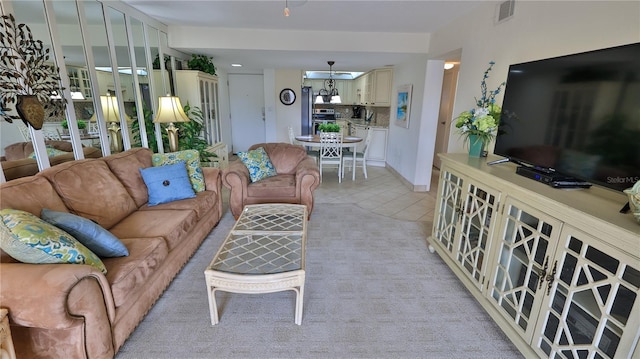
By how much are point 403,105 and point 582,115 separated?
12.6 feet

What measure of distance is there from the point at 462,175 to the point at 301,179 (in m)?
1.68

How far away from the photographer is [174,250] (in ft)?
7.04

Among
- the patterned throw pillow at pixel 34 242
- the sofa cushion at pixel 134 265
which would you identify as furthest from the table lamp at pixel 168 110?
the patterned throw pillow at pixel 34 242

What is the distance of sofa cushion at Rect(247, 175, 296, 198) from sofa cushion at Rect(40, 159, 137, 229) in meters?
1.16

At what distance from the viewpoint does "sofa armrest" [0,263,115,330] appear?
1194 millimetres

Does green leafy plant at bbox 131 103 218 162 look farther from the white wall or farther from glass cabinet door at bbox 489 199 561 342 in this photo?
glass cabinet door at bbox 489 199 561 342

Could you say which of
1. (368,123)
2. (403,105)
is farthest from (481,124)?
(368,123)

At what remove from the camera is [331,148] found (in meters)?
5.01

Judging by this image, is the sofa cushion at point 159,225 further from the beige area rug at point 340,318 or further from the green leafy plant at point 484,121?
the green leafy plant at point 484,121

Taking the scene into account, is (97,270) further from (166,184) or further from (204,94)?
(204,94)

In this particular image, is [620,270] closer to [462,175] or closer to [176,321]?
[462,175]

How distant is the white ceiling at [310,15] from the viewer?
3.00 meters

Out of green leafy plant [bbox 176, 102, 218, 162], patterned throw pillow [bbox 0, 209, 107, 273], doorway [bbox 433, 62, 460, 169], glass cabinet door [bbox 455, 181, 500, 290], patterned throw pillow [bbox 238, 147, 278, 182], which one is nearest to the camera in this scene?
patterned throw pillow [bbox 0, 209, 107, 273]

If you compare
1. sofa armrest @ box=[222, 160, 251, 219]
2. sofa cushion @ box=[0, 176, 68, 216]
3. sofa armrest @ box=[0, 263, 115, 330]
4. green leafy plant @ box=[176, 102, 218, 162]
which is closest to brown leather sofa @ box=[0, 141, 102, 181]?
sofa cushion @ box=[0, 176, 68, 216]
